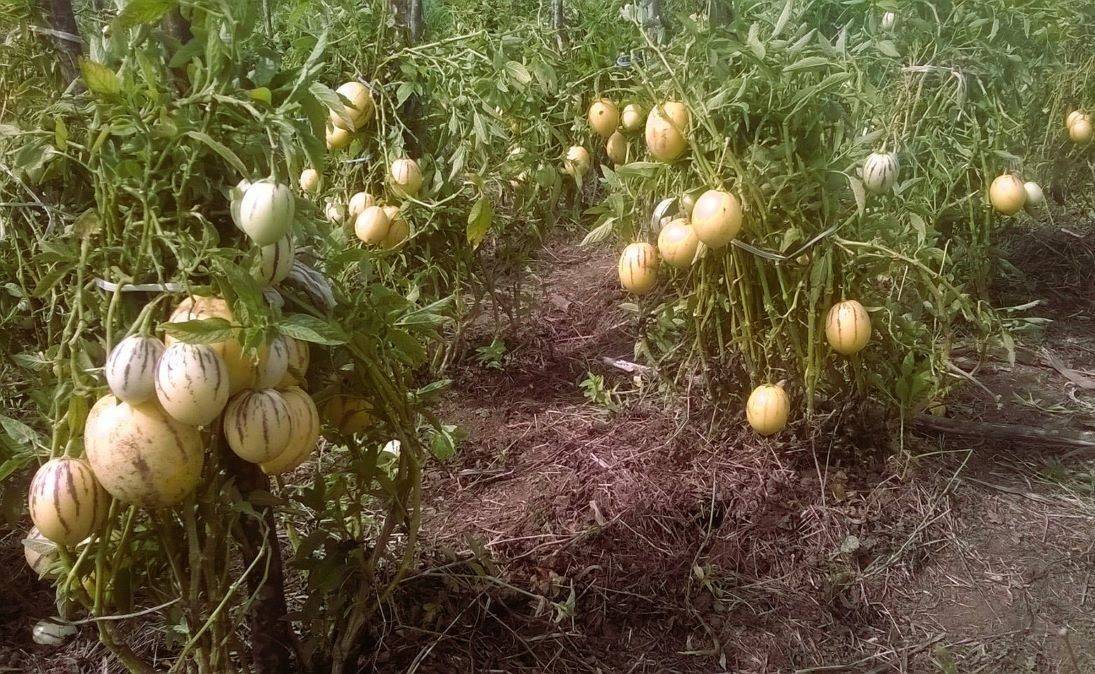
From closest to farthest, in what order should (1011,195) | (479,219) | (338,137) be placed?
(479,219) < (338,137) < (1011,195)

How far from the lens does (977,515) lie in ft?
8.16

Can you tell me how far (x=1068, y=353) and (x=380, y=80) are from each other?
295cm

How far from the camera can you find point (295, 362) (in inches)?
49.9

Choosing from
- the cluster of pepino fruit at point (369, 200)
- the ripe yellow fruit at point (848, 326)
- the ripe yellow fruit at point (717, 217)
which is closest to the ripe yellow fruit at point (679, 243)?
the ripe yellow fruit at point (717, 217)

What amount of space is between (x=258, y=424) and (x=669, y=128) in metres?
1.42

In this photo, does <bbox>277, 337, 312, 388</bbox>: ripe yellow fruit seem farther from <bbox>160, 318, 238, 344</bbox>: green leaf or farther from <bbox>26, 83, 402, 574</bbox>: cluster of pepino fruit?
<bbox>160, 318, 238, 344</bbox>: green leaf

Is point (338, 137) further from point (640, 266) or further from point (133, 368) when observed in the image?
point (133, 368)

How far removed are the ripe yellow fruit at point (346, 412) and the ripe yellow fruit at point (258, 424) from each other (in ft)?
0.96

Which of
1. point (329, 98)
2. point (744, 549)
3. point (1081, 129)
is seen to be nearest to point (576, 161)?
point (744, 549)

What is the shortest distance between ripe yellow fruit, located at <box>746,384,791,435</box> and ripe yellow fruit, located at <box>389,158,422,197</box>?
4.10 ft

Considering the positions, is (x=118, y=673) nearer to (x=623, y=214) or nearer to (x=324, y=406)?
(x=324, y=406)

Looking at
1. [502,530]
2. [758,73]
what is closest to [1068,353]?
[758,73]

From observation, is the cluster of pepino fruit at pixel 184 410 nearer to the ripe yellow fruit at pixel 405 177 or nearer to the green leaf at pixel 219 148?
the green leaf at pixel 219 148

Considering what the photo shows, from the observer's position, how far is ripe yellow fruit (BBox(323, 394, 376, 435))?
150 cm
